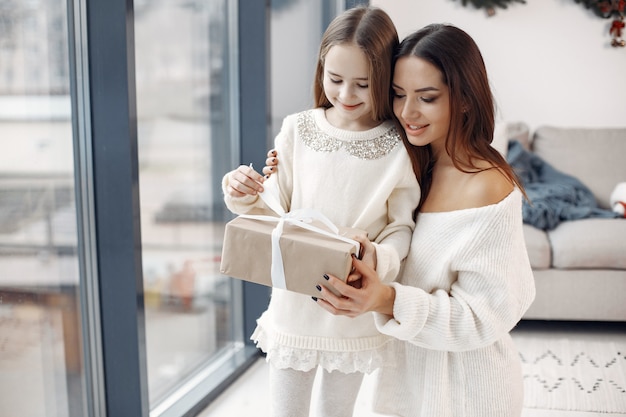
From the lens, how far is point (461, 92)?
129 centimetres

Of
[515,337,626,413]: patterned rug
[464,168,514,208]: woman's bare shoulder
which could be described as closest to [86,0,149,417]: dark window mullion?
[464,168,514,208]: woman's bare shoulder

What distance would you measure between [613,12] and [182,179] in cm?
309

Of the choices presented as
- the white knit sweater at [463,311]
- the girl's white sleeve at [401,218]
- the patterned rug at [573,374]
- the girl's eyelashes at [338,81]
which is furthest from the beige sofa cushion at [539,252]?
the girl's eyelashes at [338,81]

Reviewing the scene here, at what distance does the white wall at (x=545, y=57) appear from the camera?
428 centimetres

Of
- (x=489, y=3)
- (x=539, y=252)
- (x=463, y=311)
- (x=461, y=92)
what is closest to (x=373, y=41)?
(x=461, y=92)

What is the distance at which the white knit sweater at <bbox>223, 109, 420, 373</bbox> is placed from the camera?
4.43 feet

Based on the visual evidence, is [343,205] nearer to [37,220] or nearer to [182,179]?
[37,220]

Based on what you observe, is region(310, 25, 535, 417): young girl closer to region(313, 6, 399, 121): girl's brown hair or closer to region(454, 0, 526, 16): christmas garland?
region(313, 6, 399, 121): girl's brown hair

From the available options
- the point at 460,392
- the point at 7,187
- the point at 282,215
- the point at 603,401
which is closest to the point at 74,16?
the point at 7,187

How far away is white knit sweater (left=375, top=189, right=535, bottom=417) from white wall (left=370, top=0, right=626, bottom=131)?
3.16 meters

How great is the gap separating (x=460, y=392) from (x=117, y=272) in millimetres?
887

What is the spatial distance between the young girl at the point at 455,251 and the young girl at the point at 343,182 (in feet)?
0.16

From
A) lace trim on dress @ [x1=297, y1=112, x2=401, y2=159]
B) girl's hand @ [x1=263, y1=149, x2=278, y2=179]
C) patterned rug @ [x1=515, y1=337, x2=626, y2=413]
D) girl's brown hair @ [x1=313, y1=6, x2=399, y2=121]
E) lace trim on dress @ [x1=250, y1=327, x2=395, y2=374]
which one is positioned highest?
girl's brown hair @ [x1=313, y1=6, x2=399, y2=121]

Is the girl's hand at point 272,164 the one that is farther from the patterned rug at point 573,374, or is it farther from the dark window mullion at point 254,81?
the patterned rug at point 573,374
